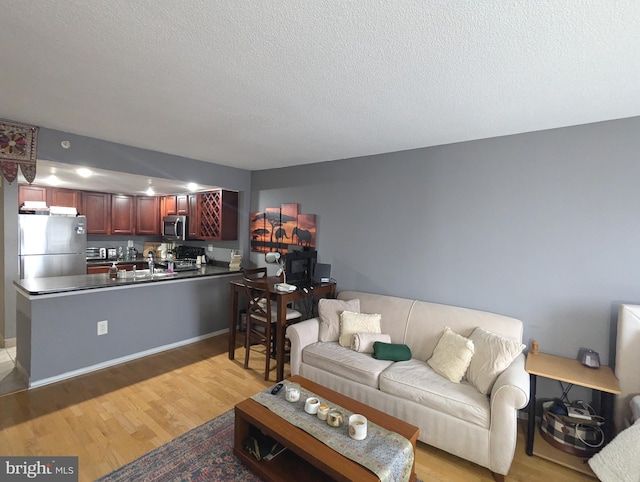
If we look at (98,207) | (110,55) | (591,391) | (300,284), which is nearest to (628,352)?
(591,391)

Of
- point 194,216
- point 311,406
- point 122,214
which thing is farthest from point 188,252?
point 311,406

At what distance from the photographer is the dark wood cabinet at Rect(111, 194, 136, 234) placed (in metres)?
5.50

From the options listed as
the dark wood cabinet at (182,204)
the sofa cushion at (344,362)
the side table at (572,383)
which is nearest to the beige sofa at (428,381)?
the sofa cushion at (344,362)

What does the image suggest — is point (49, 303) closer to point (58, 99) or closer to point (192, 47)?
point (58, 99)

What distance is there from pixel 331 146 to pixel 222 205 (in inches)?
84.7

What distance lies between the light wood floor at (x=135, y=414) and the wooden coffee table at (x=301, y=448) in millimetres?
552

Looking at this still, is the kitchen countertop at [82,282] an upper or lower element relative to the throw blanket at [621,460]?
upper

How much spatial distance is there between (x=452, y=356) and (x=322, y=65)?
2.20 metres

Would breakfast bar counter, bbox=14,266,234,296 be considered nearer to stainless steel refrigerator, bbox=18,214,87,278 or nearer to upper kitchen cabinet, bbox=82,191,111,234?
stainless steel refrigerator, bbox=18,214,87,278

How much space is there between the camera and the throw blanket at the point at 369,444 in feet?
4.73

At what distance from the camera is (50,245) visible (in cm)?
394

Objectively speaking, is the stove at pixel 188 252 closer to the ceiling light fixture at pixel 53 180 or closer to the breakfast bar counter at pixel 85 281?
the breakfast bar counter at pixel 85 281

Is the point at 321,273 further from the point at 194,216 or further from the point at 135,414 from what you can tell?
the point at 194,216

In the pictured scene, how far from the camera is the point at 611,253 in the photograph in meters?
2.19
